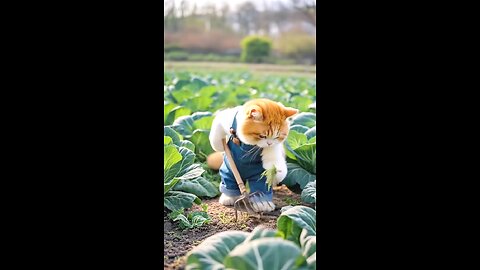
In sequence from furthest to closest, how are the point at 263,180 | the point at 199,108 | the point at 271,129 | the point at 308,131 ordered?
the point at 199,108, the point at 308,131, the point at 263,180, the point at 271,129

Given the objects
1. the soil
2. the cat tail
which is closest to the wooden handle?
the soil

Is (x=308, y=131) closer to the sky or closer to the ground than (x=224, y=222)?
closer to the sky

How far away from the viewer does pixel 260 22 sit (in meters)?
14.2

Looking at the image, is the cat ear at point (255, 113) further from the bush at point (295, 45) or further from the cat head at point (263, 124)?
the bush at point (295, 45)

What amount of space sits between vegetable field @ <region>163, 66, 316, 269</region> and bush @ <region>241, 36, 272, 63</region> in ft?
32.1

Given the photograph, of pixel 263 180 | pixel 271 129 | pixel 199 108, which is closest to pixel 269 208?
pixel 263 180

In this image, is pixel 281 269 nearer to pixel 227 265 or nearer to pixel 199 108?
pixel 227 265

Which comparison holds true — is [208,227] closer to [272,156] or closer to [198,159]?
[272,156]

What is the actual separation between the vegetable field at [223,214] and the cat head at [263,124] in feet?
1.02

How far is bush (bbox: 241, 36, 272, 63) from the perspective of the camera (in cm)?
1358

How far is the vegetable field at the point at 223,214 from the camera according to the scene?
5.23ft

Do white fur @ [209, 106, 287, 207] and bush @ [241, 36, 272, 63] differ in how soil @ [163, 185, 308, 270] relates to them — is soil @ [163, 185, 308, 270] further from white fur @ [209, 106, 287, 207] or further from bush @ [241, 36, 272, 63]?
bush @ [241, 36, 272, 63]

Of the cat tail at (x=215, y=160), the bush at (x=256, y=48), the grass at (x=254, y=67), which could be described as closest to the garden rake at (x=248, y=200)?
the cat tail at (x=215, y=160)

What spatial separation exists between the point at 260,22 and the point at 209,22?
153 cm
